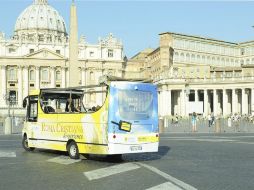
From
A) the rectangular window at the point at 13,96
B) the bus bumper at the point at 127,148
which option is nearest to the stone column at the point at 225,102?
the rectangular window at the point at 13,96

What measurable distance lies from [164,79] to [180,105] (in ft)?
16.8

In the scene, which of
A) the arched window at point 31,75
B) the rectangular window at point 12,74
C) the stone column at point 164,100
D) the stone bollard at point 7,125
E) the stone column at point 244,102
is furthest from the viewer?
the arched window at point 31,75

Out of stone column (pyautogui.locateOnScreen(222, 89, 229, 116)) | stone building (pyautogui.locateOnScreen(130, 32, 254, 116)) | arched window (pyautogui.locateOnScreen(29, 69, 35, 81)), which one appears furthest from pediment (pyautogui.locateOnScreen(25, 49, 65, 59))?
stone column (pyautogui.locateOnScreen(222, 89, 229, 116))

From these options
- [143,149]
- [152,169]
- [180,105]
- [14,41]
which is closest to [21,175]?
[152,169]

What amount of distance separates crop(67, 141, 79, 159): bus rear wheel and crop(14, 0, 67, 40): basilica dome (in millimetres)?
111673

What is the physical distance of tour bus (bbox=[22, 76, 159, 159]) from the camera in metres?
13.1

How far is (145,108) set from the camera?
44.5ft

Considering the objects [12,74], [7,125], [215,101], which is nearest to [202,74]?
[215,101]

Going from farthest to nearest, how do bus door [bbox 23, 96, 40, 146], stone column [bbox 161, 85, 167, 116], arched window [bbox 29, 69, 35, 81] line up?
arched window [bbox 29, 69, 35, 81], stone column [bbox 161, 85, 167, 116], bus door [bbox 23, 96, 40, 146]

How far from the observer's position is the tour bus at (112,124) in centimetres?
1306

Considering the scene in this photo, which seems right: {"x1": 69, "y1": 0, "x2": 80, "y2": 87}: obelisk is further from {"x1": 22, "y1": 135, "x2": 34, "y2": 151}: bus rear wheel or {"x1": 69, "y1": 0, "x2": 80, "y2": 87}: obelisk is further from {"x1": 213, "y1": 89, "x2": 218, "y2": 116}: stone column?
{"x1": 213, "y1": 89, "x2": 218, "y2": 116}: stone column

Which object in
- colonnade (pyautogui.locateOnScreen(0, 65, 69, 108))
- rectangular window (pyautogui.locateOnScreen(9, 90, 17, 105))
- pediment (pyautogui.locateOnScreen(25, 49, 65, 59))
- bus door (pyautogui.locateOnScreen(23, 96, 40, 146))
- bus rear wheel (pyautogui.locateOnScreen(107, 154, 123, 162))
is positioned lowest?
bus rear wheel (pyautogui.locateOnScreen(107, 154, 123, 162))

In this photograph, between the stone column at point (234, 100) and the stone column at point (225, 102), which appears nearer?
the stone column at point (234, 100)

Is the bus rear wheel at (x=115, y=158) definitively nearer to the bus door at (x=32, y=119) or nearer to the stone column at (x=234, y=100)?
the bus door at (x=32, y=119)
